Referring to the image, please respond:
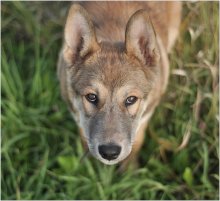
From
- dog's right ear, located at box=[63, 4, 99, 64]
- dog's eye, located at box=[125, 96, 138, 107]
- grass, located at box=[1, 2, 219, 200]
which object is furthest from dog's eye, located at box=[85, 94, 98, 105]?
grass, located at box=[1, 2, 219, 200]

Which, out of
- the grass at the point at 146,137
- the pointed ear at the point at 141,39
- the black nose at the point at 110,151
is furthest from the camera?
the grass at the point at 146,137

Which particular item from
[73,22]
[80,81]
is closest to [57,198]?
[80,81]

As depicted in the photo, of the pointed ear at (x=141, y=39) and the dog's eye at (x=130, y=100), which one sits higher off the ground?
the pointed ear at (x=141, y=39)

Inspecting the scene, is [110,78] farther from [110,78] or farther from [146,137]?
[146,137]

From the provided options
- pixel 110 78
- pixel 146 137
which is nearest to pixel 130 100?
pixel 110 78

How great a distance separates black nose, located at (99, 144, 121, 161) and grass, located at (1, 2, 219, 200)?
30.0 inches

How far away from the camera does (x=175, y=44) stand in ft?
17.4

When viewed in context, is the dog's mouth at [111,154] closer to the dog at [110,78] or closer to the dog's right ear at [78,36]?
the dog at [110,78]

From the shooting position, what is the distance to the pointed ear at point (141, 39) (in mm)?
3984

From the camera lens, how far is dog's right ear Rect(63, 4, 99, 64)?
Result: 4.07 meters

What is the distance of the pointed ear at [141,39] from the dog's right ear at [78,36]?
28cm

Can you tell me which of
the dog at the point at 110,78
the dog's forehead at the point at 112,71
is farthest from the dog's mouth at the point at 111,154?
the dog's forehead at the point at 112,71

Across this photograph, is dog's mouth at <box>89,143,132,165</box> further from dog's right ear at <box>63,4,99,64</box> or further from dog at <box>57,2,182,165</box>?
dog's right ear at <box>63,4,99,64</box>

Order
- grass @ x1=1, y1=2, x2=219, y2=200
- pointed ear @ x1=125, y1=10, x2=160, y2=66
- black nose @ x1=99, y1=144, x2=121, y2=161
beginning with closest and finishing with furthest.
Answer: black nose @ x1=99, y1=144, x2=121, y2=161, pointed ear @ x1=125, y1=10, x2=160, y2=66, grass @ x1=1, y1=2, x2=219, y2=200
